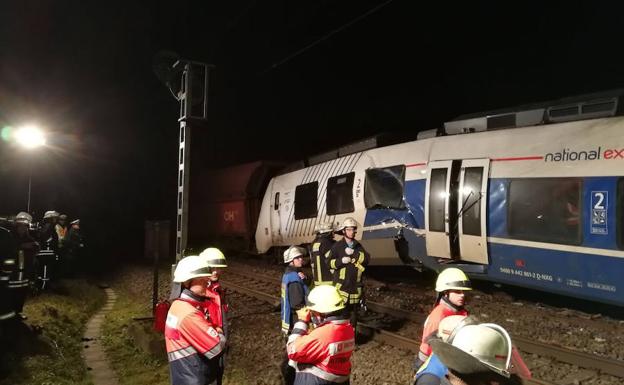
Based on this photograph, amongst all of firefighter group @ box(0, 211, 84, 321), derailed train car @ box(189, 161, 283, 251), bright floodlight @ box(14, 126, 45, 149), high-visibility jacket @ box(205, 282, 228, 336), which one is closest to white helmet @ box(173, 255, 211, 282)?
high-visibility jacket @ box(205, 282, 228, 336)

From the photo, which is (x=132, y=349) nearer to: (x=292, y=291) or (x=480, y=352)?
(x=292, y=291)

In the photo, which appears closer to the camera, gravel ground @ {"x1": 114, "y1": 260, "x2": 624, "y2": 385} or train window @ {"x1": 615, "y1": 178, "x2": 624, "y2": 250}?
gravel ground @ {"x1": 114, "y1": 260, "x2": 624, "y2": 385}

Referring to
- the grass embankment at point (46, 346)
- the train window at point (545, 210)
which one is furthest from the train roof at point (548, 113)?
the grass embankment at point (46, 346)

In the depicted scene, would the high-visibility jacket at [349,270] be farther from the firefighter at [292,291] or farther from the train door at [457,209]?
the train door at [457,209]

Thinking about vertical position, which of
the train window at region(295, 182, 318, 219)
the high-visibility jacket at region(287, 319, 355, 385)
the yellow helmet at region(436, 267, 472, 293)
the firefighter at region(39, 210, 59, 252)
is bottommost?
the high-visibility jacket at region(287, 319, 355, 385)

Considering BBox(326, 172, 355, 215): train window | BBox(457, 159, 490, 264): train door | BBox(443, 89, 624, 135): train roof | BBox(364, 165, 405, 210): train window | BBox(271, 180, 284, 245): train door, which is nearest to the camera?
BBox(443, 89, 624, 135): train roof

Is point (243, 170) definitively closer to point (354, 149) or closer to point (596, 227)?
point (354, 149)

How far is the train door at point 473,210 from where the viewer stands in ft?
25.5

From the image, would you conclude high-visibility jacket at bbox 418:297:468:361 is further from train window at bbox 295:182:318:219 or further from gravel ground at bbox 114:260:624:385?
train window at bbox 295:182:318:219

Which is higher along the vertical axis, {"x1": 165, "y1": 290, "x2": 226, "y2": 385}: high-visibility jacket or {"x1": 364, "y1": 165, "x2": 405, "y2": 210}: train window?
{"x1": 364, "y1": 165, "x2": 405, "y2": 210}: train window

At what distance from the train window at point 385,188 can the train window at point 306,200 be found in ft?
8.29

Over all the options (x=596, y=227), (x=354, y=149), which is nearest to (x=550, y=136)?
(x=596, y=227)

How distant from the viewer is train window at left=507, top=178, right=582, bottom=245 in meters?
6.71

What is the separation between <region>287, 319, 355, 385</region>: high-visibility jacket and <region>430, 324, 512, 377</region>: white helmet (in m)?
1.42
